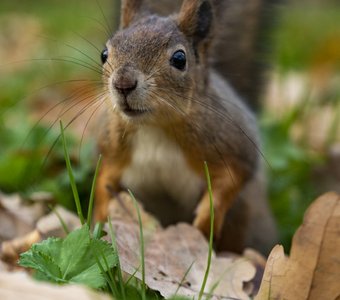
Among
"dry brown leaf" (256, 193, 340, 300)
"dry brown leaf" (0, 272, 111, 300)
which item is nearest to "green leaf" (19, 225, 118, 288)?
"dry brown leaf" (0, 272, 111, 300)

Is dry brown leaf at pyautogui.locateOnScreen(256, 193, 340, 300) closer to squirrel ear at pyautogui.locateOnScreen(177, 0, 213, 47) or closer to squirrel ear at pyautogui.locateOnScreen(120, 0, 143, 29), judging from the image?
squirrel ear at pyautogui.locateOnScreen(177, 0, 213, 47)

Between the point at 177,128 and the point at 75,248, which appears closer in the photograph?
the point at 75,248

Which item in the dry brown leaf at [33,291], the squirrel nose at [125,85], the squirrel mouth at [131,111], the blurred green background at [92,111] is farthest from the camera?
the blurred green background at [92,111]

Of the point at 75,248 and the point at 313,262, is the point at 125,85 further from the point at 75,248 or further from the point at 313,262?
the point at 313,262

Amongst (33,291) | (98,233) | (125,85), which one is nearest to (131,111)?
(125,85)

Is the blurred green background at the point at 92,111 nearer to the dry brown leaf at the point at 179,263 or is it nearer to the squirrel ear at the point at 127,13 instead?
the squirrel ear at the point at 127,13

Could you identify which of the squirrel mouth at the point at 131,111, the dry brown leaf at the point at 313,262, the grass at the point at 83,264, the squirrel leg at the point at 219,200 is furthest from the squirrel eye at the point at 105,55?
the dry brown leaf at the point at 313,262
